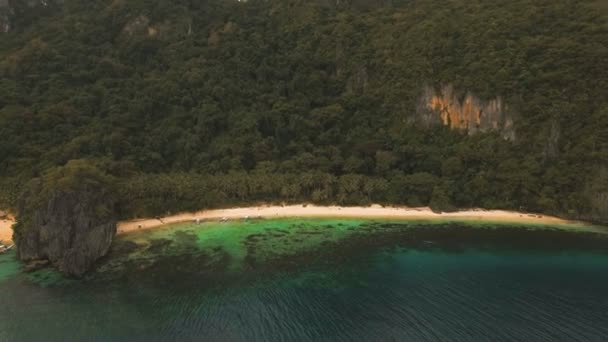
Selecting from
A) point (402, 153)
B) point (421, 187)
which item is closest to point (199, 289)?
point (421, 187)

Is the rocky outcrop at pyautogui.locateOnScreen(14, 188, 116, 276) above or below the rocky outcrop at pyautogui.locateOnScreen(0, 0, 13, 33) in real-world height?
below

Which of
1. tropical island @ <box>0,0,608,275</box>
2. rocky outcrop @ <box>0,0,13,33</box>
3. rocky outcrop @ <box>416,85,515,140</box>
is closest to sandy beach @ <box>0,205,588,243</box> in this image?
tropical island @ <box>0,0,608,275</box>

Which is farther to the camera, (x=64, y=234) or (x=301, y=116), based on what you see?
(x=301, y=116)

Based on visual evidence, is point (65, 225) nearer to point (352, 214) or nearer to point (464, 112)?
point (352, 214)

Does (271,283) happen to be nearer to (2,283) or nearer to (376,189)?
(2,283)

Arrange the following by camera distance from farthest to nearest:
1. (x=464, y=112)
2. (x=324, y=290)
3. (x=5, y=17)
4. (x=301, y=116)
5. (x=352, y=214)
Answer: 1. (x=5, y=17)
2. (x=301, y=116)
3. (x=464, y=112)
4. (x=352, y=214)
5. (x=324, y=290)

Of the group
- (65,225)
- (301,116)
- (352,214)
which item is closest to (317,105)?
(301,116)

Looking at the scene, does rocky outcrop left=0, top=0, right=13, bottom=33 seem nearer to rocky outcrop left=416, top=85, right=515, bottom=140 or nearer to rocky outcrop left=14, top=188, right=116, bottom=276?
rocky outcrop left=14, top=188, right=116, bottom=276
